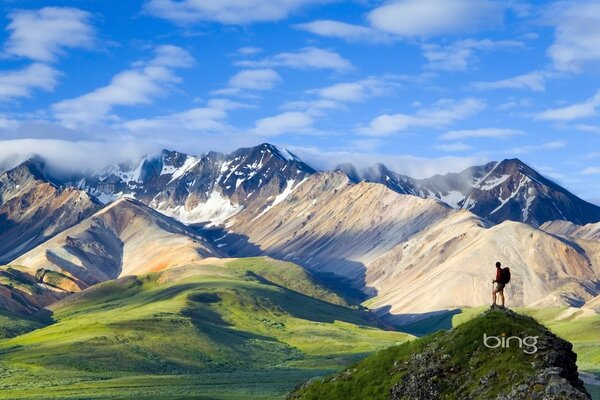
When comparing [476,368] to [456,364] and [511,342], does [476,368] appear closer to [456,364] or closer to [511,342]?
[456,364]

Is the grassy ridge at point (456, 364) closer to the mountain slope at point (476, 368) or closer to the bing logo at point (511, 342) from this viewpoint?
the mountain slope at point (476, 368)

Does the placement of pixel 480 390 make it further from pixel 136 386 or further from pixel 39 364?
pixel 39 364

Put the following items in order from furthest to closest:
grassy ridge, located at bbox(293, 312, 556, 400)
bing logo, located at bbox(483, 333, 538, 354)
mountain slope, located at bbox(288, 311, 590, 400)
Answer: bing logo, located at bbox(483, 333, 538, 354), grassy ridge, located at bbox(293, 312, 556, 400), mountain slope, located at bbox(288, 311, 590, 400)

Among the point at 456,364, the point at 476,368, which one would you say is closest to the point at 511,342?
the point at 476,368

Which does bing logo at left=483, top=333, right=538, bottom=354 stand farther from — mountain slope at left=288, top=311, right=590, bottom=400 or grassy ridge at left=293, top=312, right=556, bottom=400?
grassy ridge at left=293, top=312, right=556, bottom=400

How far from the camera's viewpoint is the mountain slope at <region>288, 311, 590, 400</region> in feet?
149

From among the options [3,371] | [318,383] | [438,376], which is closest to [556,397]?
[438,376]

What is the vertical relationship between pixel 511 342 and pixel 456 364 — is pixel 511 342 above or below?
above

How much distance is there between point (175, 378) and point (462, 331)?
5278 inches

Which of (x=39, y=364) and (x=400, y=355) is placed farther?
(x=39, y=364)

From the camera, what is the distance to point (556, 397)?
4250 centimetres

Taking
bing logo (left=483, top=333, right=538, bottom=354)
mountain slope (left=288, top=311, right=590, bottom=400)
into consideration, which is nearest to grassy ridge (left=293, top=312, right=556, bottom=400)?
mountain slope (left=288, top=311, right=590, bottom=400)

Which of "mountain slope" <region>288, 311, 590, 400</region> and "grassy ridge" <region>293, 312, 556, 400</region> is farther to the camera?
"grassy ridge" <region>293, 312, 556, 400</region>

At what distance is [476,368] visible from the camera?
50375 millimetres
